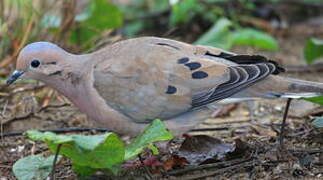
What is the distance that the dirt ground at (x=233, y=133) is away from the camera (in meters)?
3.52

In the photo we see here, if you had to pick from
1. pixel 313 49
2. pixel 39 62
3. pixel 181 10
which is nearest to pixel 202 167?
pixel 39 62

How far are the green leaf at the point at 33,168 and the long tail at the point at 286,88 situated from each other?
121 centimetres

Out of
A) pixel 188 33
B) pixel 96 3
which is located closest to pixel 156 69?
pixel 96 3

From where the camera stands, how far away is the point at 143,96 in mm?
3619

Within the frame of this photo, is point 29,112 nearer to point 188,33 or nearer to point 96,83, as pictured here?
point 96,83

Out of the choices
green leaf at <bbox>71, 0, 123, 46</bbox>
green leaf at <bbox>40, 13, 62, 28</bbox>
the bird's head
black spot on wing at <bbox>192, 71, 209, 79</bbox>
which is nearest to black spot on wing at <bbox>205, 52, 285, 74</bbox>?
black spot on wing at <bbox>192, 71, 209, 79</bbox>

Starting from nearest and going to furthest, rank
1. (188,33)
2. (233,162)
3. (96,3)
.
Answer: (233,162)
(96,3)
(188,33)

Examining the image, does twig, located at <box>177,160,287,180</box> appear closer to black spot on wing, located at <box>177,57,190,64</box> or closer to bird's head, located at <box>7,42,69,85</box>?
black spot on wing, located at <box>177,57,190,64</box>

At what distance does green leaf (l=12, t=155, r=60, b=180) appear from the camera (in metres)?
3.39

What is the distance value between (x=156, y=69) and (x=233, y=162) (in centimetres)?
64

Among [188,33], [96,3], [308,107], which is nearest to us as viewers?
[308,107]

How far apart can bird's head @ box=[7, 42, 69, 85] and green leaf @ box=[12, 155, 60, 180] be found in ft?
1.60

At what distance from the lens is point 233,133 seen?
4328 millimetres

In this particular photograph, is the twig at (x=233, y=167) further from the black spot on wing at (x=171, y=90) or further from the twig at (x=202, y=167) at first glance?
the black spot on wing at (x=171, y=90)
